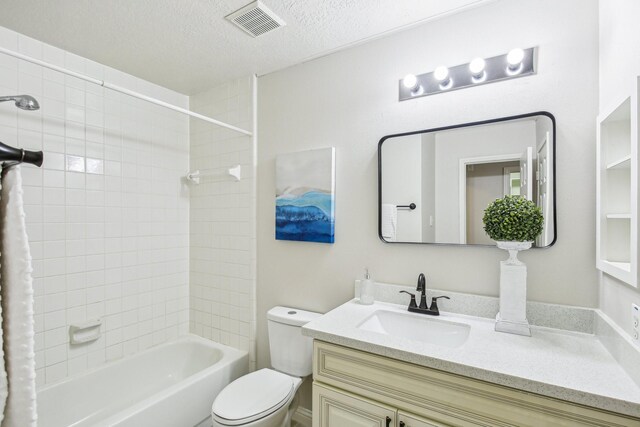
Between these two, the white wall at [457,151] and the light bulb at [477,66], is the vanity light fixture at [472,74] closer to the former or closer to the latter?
the light bulb at [477,66]

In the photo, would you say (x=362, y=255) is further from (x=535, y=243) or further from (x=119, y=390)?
(x=119, y=390)

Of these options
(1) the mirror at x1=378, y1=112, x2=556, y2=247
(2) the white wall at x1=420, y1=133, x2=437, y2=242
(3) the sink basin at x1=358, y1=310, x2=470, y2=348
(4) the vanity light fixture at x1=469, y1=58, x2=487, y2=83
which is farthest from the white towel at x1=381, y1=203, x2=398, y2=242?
(4) the vanity light fixture at x1=469, y1=58, x2=487, y2=83

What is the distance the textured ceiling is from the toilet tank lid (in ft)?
5.39

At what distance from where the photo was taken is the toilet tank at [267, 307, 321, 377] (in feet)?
6.43

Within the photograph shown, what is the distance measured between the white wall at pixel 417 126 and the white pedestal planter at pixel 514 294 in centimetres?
16

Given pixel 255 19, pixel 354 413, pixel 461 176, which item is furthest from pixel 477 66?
pixel 354 413

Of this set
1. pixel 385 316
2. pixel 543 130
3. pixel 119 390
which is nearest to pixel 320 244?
pixel 385 316

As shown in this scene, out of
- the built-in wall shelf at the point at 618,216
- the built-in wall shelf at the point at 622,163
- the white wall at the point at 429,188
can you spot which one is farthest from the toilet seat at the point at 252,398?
the built-in wall shelf at the point at 622,163

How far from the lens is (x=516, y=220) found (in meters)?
1.32

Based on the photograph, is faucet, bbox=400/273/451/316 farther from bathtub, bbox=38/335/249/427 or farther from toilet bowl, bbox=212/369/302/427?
bathtub, bbox=38/335/249/427

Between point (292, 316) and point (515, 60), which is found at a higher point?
point (515, 60)

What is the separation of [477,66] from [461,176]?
1.71ft

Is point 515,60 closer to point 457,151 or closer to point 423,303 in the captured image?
point 457,151

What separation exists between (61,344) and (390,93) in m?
2.46
